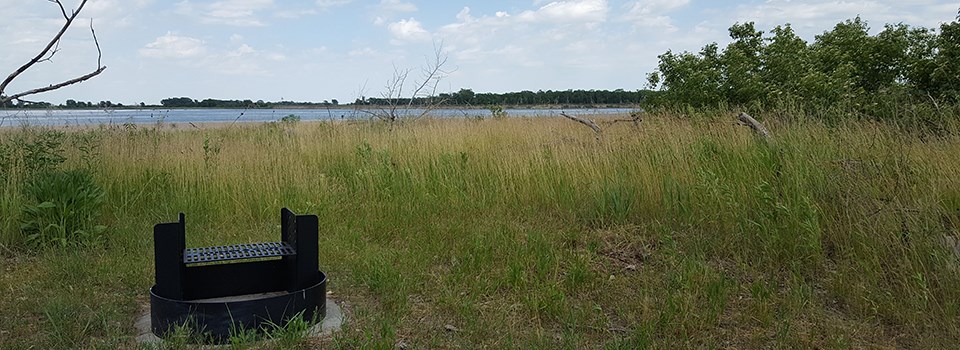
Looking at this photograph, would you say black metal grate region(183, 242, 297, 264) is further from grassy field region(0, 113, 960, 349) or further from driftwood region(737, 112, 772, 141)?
driftwood region(737, 112, 772, 141)

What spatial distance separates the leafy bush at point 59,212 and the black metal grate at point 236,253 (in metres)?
2.11

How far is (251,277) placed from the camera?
3869 millimetres

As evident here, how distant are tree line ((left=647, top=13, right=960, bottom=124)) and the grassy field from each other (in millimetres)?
2134

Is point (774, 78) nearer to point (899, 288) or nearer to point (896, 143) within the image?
point (896, 143)

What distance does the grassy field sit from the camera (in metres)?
3.69

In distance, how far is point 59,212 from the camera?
17.3 ft

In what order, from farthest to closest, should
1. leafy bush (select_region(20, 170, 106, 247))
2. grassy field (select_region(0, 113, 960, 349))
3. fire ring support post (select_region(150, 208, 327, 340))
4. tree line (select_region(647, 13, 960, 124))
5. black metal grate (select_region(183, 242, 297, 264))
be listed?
tree line (select_region(647, 13, 960, 124)), leafy bush (select_region(20, 170, 106, 247)), grassy field (select_region(0, 113, 960, 349)), black metal grate (select_region(183, 242, 297, 264)), fire ring support post (select_region(150, 208, 327, 340))

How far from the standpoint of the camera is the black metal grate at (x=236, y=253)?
3.50 meters

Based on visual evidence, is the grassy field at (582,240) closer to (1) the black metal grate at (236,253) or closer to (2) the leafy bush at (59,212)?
(2) the leafy bush at (59,212)

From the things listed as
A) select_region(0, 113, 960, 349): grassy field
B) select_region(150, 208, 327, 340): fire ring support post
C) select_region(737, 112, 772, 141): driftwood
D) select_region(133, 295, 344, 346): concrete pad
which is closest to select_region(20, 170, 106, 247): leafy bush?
select_region(0, 113, 960, 349): grassy field

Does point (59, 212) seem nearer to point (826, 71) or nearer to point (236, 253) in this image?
point (236, 253)

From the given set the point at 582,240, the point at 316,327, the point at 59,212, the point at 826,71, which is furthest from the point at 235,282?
the point at 826,71

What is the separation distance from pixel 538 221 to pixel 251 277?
286 centimetres

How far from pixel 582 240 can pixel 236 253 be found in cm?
281
